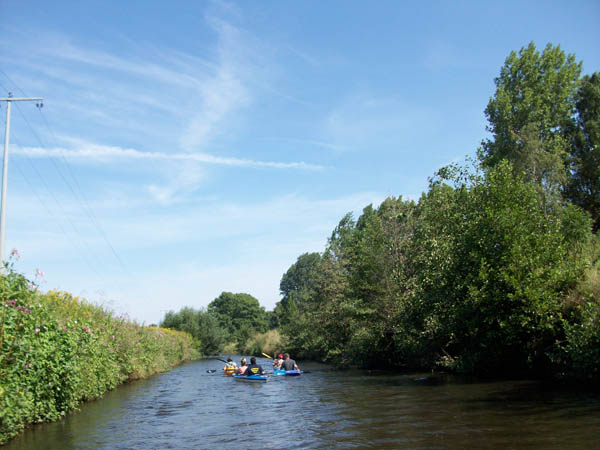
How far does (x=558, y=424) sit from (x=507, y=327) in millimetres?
7429

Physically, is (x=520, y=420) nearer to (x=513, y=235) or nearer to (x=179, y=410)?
(x=513, y=235)

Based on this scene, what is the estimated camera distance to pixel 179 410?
1703cm

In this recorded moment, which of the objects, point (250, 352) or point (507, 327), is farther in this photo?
point (250, 352)

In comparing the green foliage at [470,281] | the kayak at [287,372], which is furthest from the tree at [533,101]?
the kayak at [287,372]

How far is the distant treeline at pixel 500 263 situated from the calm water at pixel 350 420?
6.72ft

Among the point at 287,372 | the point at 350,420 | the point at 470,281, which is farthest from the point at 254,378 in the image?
the point at 350,420

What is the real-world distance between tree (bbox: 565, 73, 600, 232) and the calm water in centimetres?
2686

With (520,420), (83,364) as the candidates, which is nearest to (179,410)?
(83,364)

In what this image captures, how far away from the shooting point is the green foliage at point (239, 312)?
106375 mm

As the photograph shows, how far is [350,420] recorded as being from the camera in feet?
42.8

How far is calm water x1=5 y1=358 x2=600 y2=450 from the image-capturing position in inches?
405

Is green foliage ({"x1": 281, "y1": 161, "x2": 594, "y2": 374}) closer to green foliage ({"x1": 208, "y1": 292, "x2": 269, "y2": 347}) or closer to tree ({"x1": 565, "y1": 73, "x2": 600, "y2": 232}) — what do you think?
tree ({"x1": 565, "y1": 73, "x2": 600, "y2": 232})

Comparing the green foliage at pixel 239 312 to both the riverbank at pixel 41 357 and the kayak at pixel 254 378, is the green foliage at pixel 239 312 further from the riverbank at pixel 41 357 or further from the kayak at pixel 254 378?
the riverbank at pixel 41 357

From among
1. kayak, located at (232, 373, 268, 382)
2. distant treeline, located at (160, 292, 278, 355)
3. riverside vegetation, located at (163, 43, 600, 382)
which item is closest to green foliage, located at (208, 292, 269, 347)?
distant treeline, located at (160, 292, 278, 355)
